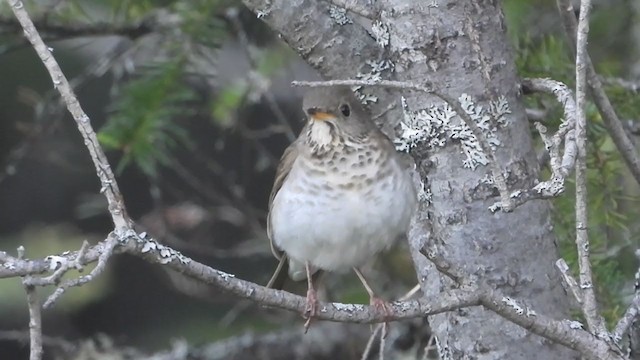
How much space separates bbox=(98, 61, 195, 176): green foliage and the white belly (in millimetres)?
294

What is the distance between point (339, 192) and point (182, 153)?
1.57m

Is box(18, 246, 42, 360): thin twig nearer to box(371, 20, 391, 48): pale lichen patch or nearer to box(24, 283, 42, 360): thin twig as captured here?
box(24, 283, 42, 360): thin twig

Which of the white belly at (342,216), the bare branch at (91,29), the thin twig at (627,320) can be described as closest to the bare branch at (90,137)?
the thin twig at (627,320)

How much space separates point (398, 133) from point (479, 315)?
1.17 ft

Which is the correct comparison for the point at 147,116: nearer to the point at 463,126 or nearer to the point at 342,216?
the point at 342,216

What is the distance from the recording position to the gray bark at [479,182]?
6.64 feet

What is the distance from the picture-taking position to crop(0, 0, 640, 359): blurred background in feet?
8.68

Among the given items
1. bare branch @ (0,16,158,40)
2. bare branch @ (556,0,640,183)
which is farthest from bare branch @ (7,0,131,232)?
bare branch @ (0,16,158,40)

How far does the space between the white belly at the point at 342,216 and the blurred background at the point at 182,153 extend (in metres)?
0.31

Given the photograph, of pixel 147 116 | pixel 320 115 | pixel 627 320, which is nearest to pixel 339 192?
pixel 320 115

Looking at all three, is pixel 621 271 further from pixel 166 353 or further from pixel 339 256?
pixel 166 353

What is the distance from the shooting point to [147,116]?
262 centimetres

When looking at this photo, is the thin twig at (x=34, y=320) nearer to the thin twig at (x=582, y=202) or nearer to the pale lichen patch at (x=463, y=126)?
the thin twig at (x=582, y=202)

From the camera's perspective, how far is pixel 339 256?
2.67m
